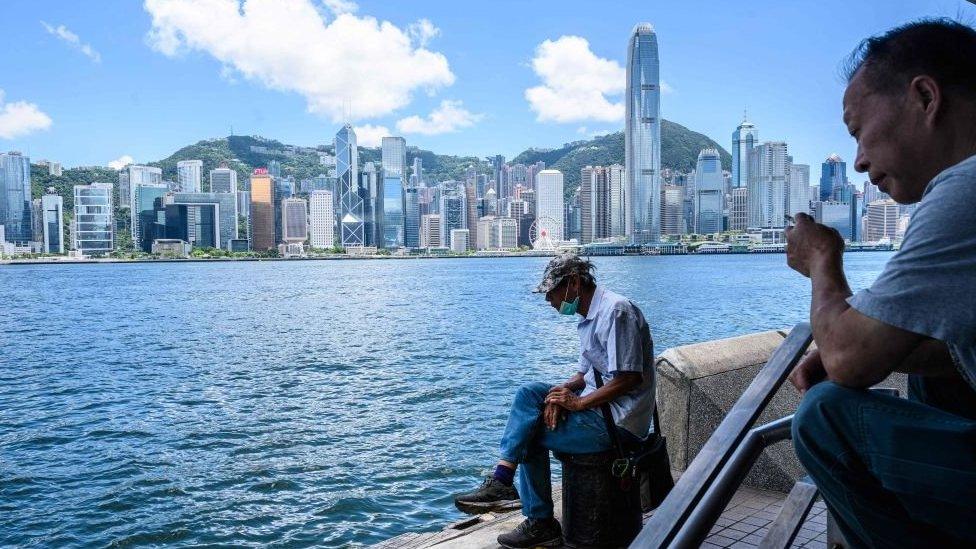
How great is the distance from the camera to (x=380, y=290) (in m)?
71.4

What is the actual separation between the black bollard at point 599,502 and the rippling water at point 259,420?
17.6 feet

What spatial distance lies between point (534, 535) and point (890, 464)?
296 centimetres

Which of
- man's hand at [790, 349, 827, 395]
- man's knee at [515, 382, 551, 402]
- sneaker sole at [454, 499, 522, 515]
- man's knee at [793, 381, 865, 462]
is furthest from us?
sneaker sole at [454, 499, 522, 515]

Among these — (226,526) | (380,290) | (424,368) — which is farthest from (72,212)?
(226,526)

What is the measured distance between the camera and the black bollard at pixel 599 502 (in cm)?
395

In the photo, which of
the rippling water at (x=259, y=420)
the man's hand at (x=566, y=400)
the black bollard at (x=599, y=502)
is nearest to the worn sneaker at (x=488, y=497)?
the black bollard at (x=599, y=502)

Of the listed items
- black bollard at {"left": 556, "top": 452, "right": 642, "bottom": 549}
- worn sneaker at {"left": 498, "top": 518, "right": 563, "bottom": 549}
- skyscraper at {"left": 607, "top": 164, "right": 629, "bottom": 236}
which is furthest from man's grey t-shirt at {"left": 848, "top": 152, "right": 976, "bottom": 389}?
skyscraper at {"left": 607, "top": 164, "right": 629, "bottom": 236}

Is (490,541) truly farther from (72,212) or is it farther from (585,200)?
(72,212)

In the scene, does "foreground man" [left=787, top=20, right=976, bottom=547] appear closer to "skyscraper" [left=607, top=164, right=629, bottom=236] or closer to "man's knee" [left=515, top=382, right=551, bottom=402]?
"man's knee" [left=515, top=382, right=551, bottom=402]

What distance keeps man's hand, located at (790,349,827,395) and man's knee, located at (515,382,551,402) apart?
2170 millimetres

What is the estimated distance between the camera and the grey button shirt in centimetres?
395

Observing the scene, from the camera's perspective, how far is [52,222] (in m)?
186

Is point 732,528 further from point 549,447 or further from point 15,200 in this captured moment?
point 15,200

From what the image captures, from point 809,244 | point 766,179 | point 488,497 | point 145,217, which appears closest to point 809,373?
point 809,244
